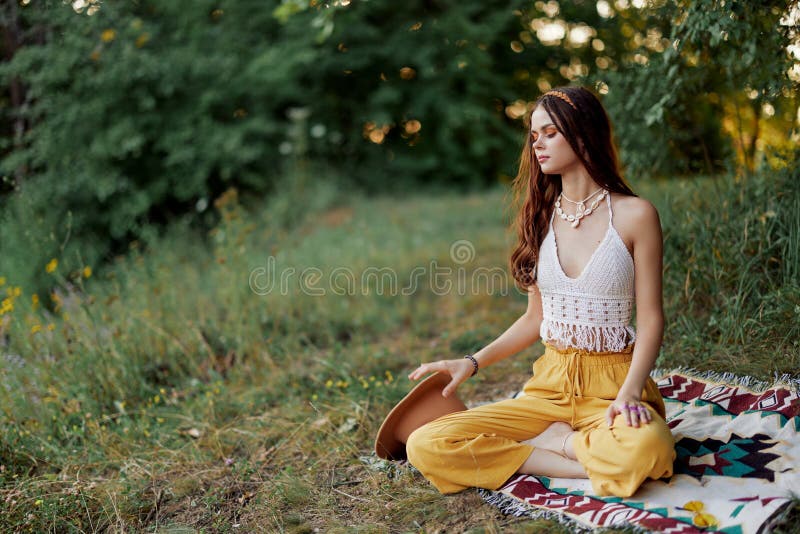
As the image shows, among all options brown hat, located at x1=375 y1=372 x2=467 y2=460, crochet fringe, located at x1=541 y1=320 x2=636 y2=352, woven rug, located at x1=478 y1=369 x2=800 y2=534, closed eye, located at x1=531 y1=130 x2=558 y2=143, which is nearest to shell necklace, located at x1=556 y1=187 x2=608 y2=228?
closed eye, located at x1=531 y1=130 x2=558 y2=143

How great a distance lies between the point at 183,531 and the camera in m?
2.30

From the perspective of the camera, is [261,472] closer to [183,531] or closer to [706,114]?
[183,531]

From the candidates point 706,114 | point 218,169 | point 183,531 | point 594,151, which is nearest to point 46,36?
point 218,169

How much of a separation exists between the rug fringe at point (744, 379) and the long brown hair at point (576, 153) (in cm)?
92

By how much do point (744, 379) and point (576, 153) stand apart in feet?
4.06

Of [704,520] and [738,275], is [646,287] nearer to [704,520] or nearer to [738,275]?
[704,520]

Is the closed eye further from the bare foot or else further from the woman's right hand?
the bare foot

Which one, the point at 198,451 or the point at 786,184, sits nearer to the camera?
the point at 198,451

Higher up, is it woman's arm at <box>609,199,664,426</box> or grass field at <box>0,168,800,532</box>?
woman's arm at <box>609,199,664,426</box>

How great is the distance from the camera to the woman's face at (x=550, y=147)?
2.20 meters

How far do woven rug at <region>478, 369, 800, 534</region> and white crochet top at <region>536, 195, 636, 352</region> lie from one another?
466 millimetres

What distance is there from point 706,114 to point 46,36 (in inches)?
195

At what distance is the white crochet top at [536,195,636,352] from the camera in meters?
2.17

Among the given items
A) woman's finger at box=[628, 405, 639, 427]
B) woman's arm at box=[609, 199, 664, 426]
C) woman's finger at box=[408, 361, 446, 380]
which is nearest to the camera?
woman's finger at box=[628, 405, 639, 427]
